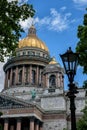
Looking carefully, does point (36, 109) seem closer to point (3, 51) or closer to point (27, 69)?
point (27, 69)

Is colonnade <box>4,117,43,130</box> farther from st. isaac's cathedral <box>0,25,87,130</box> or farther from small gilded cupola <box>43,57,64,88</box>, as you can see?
small gilded cupola <box>43,57,64,88</box>

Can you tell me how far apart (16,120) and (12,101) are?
3791 mm

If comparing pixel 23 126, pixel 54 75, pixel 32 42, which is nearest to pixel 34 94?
pixel 54 75

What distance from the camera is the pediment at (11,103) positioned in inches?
2061

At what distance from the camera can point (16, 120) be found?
52094 mm

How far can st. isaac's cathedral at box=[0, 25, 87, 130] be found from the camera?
170 feet

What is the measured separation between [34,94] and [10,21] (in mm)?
43054

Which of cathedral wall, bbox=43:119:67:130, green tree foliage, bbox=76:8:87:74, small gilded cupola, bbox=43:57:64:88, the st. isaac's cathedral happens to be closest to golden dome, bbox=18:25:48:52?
the st. isaac's cathedral

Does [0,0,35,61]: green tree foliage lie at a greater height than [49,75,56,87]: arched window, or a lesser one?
lesser

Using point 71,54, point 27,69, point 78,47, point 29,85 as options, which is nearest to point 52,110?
point 29,85

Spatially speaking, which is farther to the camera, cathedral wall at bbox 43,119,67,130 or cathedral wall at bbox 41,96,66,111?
cathedral wall at bbox 41,96,66,111

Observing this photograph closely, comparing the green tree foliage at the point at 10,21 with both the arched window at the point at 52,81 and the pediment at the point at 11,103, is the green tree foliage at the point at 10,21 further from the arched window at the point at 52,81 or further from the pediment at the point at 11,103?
the arched window at the point at 52,81

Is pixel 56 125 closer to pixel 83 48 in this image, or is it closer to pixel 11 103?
pixel 11 103

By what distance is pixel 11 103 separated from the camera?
53.9m
